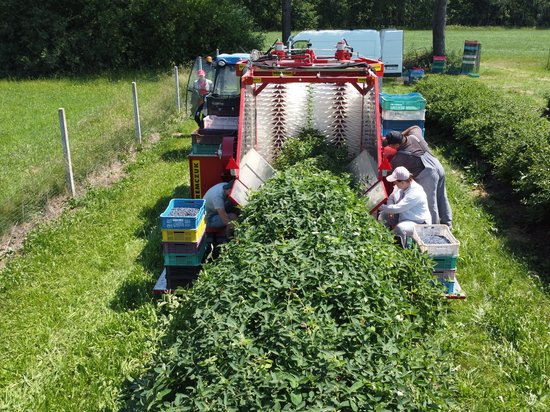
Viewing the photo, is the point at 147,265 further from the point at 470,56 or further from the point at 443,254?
the point at 470,56

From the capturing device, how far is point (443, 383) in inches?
144

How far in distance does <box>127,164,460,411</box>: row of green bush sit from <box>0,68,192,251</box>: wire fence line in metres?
4.67

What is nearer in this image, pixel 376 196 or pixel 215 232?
pixel 376 196

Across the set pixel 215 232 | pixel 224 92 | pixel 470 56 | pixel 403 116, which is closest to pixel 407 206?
pixel 215 232

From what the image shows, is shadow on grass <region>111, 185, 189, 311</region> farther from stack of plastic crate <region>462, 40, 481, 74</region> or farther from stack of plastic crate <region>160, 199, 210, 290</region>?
stack of plastic crate <region>462, 40, 481, 74</region>

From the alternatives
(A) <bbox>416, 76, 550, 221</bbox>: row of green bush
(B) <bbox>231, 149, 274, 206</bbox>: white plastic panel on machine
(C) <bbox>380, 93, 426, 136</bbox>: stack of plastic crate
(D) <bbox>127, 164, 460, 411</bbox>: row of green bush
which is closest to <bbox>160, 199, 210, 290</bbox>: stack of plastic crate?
(B) <bbox>231, 149, 274, 206</bbox>: white plastic panel on machine

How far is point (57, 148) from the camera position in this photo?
12.0 metres

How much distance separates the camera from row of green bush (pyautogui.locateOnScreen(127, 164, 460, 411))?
10.2ft

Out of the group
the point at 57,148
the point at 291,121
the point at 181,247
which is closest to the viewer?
the point at 181,247

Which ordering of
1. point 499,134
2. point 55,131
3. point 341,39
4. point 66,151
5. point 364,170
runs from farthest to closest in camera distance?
point 341,39 → point 55,131 → point 499,134 → point 66,151 → point 364,170

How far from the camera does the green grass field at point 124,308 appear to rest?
4727 millimetres

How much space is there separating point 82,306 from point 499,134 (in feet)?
27.6

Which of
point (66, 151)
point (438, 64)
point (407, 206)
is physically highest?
point (438, 64)

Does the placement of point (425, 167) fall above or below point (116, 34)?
below
